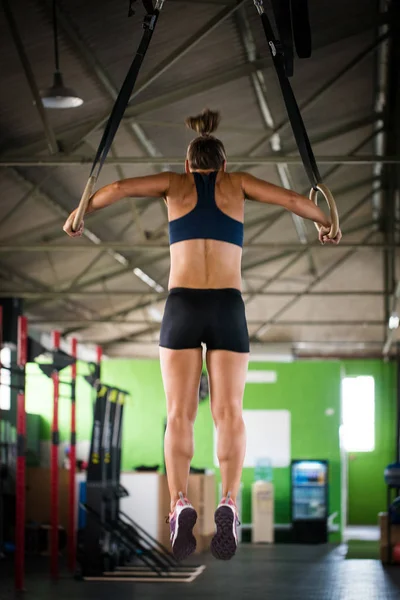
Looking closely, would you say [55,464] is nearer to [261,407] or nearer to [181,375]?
[261,407]

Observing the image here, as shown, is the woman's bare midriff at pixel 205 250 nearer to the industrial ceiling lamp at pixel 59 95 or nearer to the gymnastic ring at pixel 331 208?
the gymnastic ring at pixel 331 208

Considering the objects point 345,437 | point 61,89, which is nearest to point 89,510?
point 61,89

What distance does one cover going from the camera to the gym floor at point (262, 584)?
10586 millimetres

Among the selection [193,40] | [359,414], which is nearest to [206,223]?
[193,40]

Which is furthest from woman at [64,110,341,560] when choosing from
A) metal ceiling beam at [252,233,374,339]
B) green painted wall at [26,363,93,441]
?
green painted wall at [26,363,93,441]

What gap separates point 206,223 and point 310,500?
15.2m

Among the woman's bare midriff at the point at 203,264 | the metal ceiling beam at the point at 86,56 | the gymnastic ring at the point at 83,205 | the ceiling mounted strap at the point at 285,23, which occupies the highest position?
the metal ceiling beam at the point at 86,56

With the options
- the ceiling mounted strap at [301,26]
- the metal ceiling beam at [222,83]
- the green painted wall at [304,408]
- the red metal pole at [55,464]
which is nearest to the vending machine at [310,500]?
Answer: the green painted wall at [304,408]

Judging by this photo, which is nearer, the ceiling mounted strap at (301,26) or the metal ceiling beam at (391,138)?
the ceiling mounted strap at (301,26)

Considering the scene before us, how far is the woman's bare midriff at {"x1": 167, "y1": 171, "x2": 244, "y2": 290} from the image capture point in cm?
350

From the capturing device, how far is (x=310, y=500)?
1816 centimetres

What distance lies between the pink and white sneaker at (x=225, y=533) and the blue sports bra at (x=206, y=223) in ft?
2.99

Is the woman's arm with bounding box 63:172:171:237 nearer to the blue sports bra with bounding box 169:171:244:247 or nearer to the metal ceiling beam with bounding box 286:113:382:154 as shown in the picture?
the blue sports bra with bounding box 169:171:244:247

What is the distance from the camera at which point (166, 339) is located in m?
3.48
